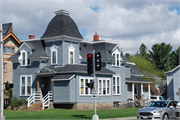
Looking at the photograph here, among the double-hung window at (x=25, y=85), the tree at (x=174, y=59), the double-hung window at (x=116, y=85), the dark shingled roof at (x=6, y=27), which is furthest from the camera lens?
the tree at (x=174, y=59)

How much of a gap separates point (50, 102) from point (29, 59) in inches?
260

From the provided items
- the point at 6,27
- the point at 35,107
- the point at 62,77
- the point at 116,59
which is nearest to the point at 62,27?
the point at 62,77

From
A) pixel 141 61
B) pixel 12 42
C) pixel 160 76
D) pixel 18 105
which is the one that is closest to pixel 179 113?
pixel 18 105

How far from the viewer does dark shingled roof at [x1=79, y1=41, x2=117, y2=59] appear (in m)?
38.0

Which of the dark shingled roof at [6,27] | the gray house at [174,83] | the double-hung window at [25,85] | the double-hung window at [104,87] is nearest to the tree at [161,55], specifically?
the gray house at [174,83]

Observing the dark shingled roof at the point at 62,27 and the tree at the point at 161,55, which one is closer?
the dark shingled roof at the point at 62,27

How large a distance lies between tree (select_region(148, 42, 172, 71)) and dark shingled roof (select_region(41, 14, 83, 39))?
210 ft

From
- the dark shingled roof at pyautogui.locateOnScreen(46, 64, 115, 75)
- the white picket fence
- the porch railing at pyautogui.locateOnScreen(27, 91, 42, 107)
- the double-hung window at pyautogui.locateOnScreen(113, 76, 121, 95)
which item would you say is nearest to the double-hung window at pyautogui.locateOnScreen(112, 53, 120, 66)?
the double-hung window at pyautogui.locateOnScreen(113, 76, 121, 95)

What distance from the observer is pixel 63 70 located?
3253cm

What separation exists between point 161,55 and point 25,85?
6924 cm

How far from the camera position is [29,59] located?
119 feet

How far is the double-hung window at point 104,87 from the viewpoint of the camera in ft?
114

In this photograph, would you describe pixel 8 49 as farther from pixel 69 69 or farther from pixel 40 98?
pixel 69 69

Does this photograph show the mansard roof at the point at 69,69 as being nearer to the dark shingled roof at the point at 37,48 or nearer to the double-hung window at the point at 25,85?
the dark shingled roof at the point at 37,48
